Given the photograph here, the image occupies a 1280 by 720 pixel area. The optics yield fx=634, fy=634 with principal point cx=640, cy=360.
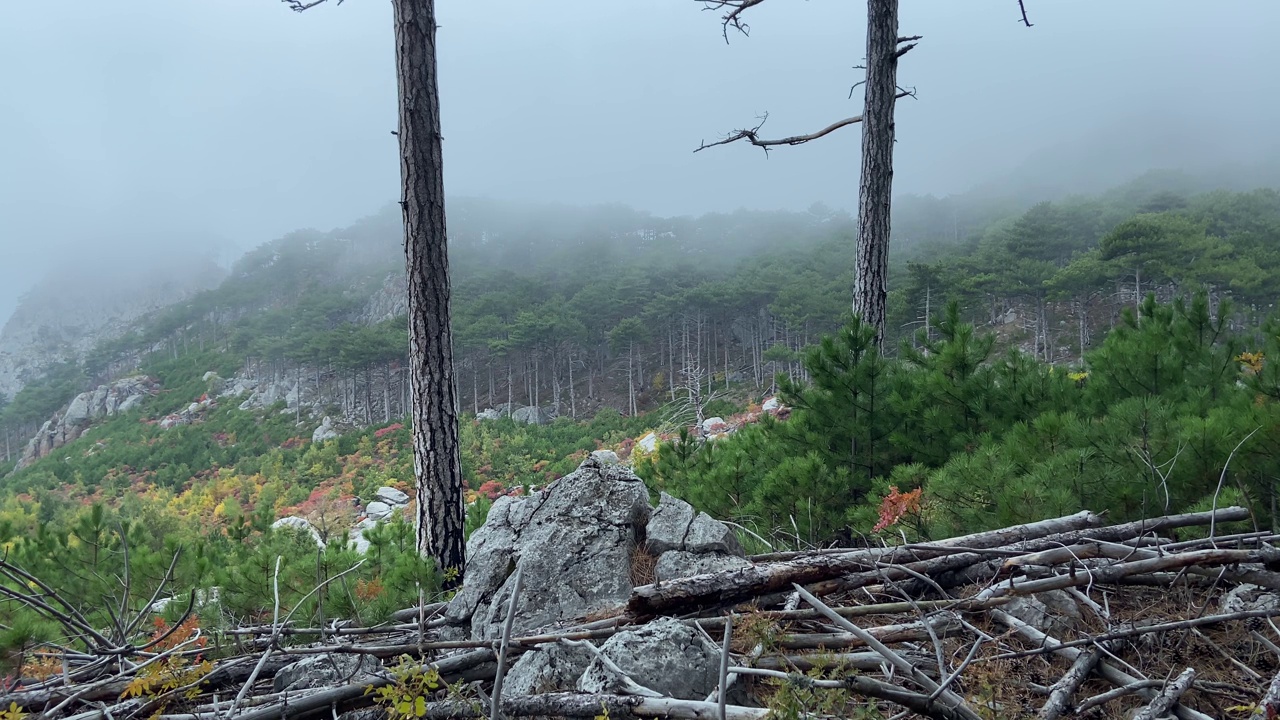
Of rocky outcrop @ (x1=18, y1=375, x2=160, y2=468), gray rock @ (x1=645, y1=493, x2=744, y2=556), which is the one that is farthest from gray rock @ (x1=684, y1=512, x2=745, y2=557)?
rocky outcrop @ (x1=18, y1=375, x2=160, y2=468)

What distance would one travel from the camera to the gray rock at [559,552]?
2.19 metres

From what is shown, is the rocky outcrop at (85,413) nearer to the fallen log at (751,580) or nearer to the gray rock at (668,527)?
the gray rock at (668,527)

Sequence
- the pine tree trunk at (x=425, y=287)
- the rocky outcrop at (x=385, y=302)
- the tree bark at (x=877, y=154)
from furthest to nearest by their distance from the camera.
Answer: the rocky outcrop at (x=385, y=302) → the tree bark at (x=877, y=154) → the pine tree trunk at (x=425, y=287)

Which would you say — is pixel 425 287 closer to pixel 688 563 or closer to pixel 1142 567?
pixel 688 563

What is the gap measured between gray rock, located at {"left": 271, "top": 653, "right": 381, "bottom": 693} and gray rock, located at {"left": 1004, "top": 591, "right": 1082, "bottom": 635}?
1.80m

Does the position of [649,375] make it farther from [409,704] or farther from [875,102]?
[409,704]

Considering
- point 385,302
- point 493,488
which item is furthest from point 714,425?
point 385,302

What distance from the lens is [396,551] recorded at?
14.0 feet

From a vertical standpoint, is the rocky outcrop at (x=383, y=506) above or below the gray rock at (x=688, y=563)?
below

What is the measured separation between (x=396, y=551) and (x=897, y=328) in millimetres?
29998

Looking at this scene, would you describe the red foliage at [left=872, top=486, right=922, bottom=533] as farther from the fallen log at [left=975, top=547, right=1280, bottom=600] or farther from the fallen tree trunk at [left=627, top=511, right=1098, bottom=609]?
the fallen log at [left=975, top=547, right=1280, bottom=600]

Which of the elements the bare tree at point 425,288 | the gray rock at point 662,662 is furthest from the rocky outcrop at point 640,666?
the bare tree at point 425,288

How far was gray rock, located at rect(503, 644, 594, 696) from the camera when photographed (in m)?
1.64

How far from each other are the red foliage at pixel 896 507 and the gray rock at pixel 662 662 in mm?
1971
